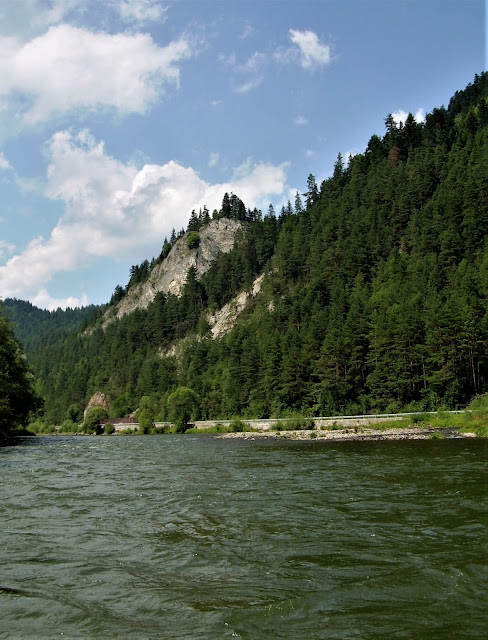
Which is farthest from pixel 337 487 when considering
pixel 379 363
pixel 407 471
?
pixel 379 363

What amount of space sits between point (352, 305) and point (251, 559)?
3100 inches

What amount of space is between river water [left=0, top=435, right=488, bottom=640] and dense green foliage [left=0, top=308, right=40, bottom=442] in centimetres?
3846

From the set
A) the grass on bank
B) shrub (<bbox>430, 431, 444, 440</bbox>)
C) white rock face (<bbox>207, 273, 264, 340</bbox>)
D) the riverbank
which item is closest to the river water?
shrub (<bbox>430, 431, 444, 440</bbox>)

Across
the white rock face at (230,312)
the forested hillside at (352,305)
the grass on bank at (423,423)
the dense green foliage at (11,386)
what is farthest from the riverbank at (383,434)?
the white rock face at (230,312)

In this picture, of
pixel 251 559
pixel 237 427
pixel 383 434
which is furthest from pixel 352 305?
pixel 251 559

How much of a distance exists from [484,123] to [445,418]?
4662 inches

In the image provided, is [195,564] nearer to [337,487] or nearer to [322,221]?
[337,487]

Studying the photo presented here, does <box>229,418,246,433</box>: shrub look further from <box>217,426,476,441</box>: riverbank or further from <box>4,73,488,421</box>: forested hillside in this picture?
<box>217,426,476,441</box>: riverbank

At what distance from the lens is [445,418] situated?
185 ft

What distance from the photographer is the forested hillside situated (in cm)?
6969

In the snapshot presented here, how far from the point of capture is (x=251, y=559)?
11.1m

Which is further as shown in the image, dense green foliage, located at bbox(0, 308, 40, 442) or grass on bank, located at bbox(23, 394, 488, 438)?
dense green foliage, located at bbox(0, 308, 40, 442)

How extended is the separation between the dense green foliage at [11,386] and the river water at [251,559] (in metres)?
38.5

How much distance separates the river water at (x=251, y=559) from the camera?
7.66 meters
